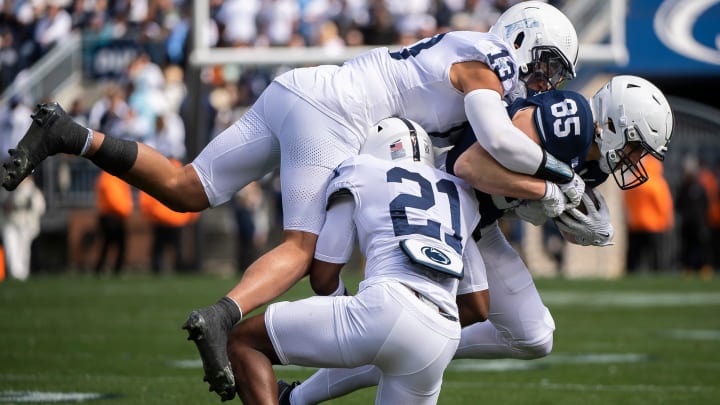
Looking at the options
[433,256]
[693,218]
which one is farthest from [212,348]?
[693,218]

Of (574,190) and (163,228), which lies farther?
(163,228)

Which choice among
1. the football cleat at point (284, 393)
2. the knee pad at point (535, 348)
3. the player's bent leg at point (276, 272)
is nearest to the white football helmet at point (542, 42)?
the knee pad at point (535, 348)

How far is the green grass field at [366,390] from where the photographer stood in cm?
627

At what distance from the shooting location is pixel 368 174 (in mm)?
4383

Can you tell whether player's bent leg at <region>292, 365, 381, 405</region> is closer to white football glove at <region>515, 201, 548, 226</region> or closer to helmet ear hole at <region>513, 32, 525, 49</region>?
white football glove at <region>515, 201, 548, 226</region>

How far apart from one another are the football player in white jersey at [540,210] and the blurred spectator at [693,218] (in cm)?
1195

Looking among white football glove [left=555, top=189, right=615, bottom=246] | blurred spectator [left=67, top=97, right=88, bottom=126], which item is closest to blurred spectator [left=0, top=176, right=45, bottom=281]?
blurred spectator [left=67, top=97, right=88, bottom=126]

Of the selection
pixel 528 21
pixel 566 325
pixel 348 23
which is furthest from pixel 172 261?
pixel 528 21

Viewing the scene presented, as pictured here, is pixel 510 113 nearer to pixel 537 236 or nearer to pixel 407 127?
pixel 407 127

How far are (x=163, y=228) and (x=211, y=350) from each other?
38.6 feet

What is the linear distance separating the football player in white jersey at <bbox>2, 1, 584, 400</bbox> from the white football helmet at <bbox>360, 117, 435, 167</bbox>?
137 millimetres

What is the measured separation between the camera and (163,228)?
1566 cm

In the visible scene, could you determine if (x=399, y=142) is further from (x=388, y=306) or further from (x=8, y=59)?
(x=8, y=59)

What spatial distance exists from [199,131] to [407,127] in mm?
10380
